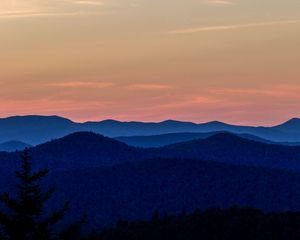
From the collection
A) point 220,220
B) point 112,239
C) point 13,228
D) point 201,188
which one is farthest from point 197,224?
point 13,228

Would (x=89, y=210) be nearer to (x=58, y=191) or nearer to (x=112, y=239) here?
(x=58, y=191)

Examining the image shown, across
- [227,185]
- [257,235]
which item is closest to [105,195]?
[227,185]

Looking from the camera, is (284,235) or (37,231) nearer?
(37,231)

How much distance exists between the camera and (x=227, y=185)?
19862 cm

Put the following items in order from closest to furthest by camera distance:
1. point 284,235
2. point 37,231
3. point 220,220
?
point 37,231 < point 284,235 < point 220,220

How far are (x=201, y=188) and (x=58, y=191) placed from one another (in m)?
32.1

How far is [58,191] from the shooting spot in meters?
197

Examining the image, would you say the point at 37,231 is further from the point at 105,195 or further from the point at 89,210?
the point at 105,195

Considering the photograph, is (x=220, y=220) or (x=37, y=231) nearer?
(x=37, y=231)

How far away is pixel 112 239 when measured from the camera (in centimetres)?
12538

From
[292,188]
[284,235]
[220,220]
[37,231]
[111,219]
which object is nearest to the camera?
[37,231]

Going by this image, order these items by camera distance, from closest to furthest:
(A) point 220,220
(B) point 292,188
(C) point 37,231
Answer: (C) point 37,231 < (A) point 220,220 < (B) point 292,188

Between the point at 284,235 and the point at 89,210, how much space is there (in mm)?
81316

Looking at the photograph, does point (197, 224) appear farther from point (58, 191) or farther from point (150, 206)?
point (58, 191)
